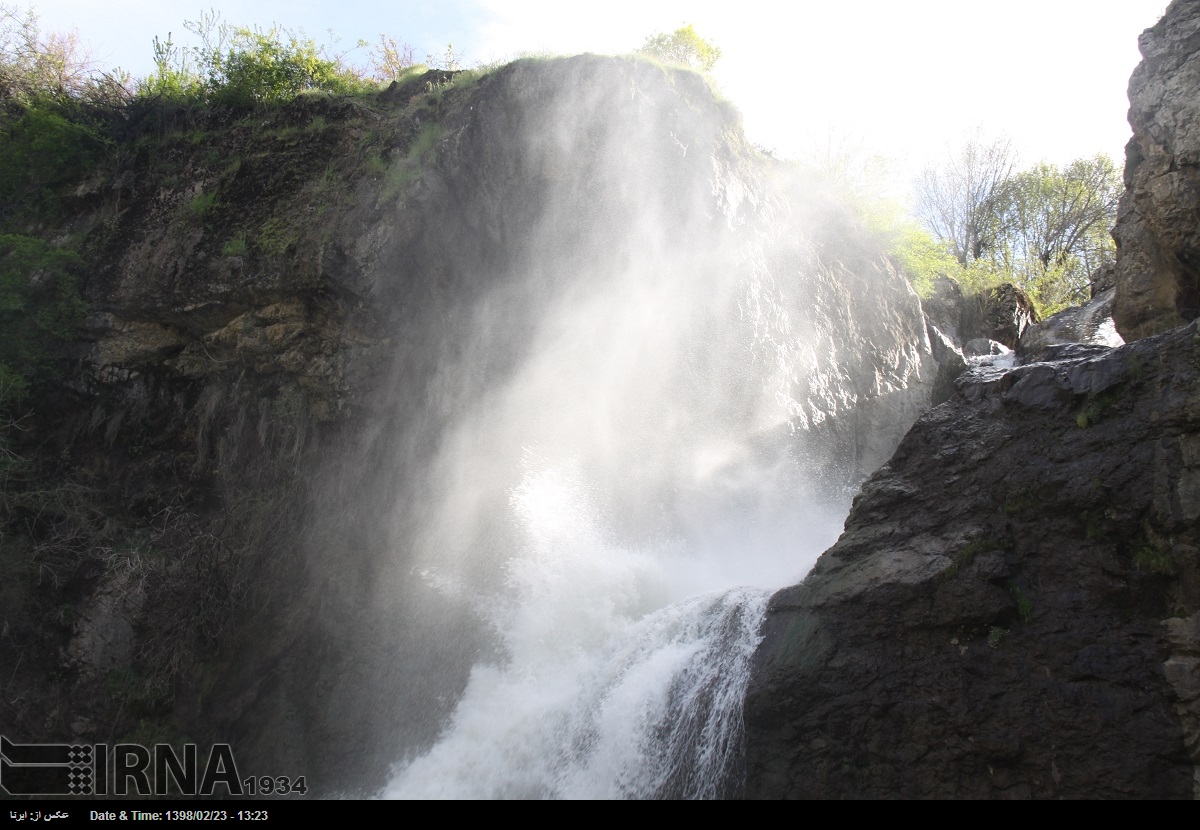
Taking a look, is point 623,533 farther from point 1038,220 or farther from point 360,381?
point 1038,220

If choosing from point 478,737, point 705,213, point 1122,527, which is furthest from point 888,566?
point 705,213

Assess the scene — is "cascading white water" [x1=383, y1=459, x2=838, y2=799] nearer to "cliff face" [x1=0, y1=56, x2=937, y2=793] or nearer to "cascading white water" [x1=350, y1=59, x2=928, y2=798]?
"cascading white water" [x1=350, y1=59, x2=928, y2=798]

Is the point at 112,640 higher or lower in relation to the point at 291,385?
lower

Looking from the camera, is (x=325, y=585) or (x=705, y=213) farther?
(x=705, y=213)

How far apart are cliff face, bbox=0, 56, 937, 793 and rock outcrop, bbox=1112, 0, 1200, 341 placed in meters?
6.49

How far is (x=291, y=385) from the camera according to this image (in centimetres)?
1232

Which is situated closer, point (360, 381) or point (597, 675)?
point (597, 675)

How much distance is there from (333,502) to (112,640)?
3600 millimetres

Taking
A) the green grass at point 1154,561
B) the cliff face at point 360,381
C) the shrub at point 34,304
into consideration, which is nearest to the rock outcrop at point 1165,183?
the green grass at point 1154,561

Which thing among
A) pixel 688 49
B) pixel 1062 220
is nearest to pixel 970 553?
pixel 688 49

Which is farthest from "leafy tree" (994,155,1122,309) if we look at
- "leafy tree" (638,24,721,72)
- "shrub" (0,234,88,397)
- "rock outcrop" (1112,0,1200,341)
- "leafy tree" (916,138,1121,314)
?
"shrub" (0,234,88,397)

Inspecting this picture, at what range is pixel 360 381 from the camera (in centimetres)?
1205

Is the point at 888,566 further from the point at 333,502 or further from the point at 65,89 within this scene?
the point at 65,89

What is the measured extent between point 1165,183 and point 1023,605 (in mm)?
5869
